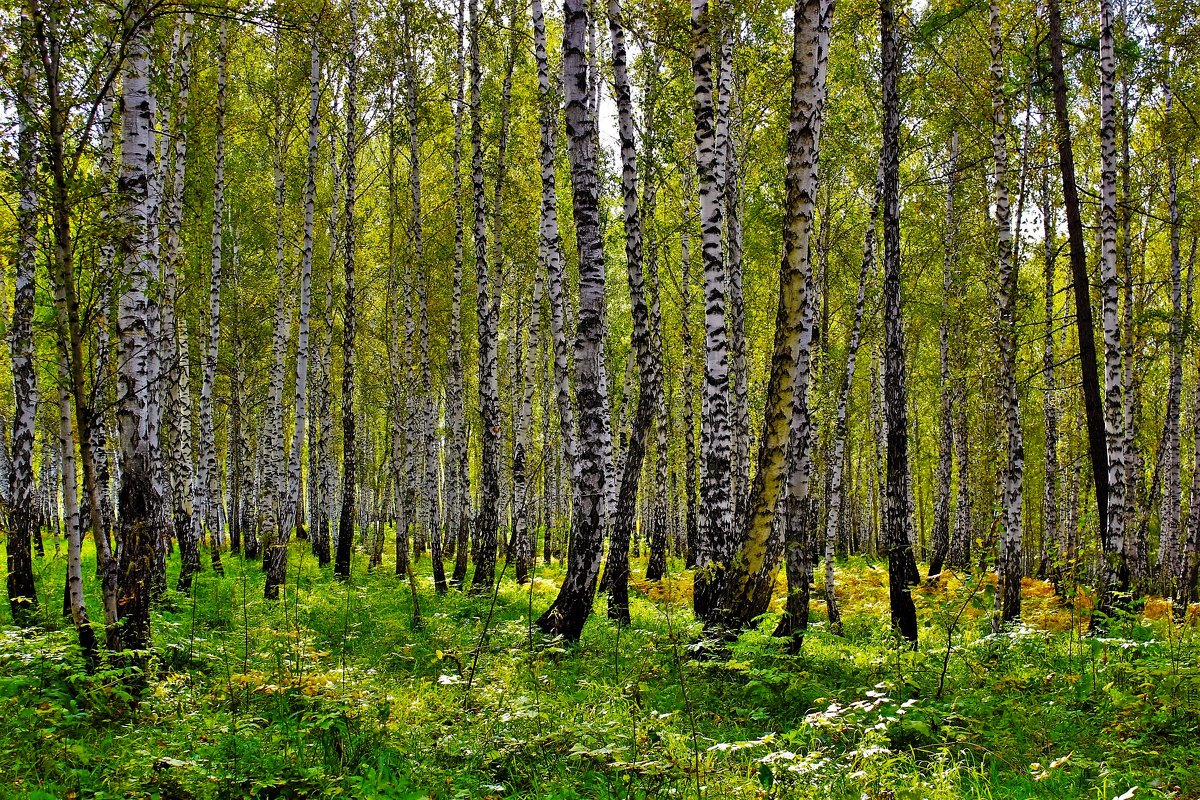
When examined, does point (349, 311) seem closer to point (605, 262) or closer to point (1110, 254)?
point (605, 262)

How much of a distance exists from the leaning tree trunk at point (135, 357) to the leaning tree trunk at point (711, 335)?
5.96 m

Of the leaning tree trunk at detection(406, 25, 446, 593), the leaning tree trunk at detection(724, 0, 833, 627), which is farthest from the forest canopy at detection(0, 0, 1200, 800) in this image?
the leaning tree trunk at detection(406, 25, 446, 593)

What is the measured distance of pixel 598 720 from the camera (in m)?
5.54

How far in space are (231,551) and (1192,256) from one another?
1070 inches

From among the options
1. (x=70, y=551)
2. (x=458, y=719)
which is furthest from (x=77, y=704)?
(x=458, y=719)

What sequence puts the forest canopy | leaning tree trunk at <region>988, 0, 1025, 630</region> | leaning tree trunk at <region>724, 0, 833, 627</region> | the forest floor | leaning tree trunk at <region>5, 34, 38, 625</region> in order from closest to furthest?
the forest floor
the forest canopy
leaning tree trunk at <region>724, 0, 833, 627</region>
leaning tree trunk at <region>5, 34, 38, 625</region>
leaning tree trunk at <region>988, 0, 1025, 630</region>

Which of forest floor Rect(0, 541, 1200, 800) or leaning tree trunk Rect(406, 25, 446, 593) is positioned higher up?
leaning tree trunk Rect(406, 25, 446, 593)

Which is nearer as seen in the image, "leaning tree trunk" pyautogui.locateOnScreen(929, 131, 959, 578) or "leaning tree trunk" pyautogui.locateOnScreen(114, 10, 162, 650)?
"leaning tree trunk" pyautogui.locateOnScreen(114, 10, 162, 650)

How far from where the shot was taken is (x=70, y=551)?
6203 mm

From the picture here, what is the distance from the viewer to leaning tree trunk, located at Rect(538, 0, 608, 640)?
9055 mm

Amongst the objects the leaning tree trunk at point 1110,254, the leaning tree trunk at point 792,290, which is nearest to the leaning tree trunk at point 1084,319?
the leaning tree trunk at point 1110,254

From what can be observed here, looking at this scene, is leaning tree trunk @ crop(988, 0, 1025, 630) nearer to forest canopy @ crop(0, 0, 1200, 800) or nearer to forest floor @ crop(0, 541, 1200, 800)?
forest canopy @ crop(0, 0, 1200, 800)

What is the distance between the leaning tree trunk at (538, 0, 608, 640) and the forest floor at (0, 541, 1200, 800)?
633mm

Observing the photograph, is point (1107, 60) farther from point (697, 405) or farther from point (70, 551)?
point (697, 405)
